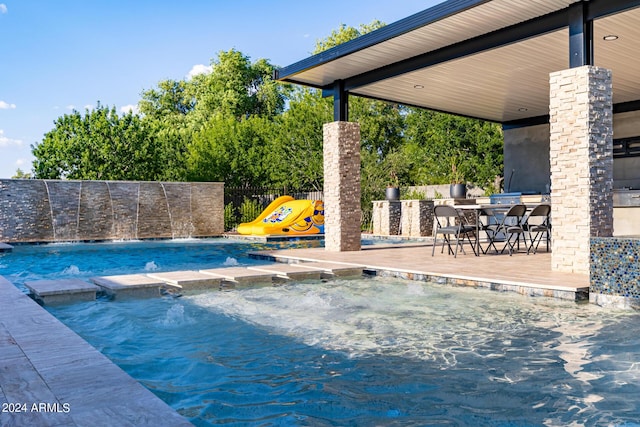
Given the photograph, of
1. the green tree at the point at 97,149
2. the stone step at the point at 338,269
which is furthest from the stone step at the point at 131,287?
the green tree at the point at 97,149

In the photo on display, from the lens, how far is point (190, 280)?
7.11 m

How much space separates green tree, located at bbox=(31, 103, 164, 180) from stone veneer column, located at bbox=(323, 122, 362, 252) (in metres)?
14.9

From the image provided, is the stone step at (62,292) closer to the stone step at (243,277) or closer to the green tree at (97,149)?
the stone step at (243,277)

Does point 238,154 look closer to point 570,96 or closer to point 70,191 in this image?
point 70,191

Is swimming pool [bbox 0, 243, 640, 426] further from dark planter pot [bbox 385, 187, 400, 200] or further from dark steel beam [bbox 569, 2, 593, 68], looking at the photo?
dark planter pot [bbox 385, 187, 400, 200]

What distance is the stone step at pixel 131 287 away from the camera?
660 cm

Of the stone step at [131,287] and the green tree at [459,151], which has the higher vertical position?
the green tree at [459,151]

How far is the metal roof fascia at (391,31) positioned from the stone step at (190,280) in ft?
14.1

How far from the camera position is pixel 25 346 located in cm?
341

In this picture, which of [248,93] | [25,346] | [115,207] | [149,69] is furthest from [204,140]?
[25,346]

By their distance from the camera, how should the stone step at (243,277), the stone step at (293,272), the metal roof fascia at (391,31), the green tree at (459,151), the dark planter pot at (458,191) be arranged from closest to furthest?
the metal roof fascia at (391,31), the stone step at (243,277), the stone step at (293,272), the dark planter pot at (458,191), the green tree at (459,151)

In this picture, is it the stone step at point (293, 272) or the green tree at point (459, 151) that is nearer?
the stone step at point (293, 272)

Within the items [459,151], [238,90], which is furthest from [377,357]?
[238,90]

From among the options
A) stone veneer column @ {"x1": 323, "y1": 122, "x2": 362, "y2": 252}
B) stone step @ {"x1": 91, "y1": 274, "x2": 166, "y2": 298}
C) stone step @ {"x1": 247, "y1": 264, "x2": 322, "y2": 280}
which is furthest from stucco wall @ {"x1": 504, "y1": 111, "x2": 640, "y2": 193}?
stone step @ {"x1": 91, "y1": 274, "x2": 166, "y2": 298}
